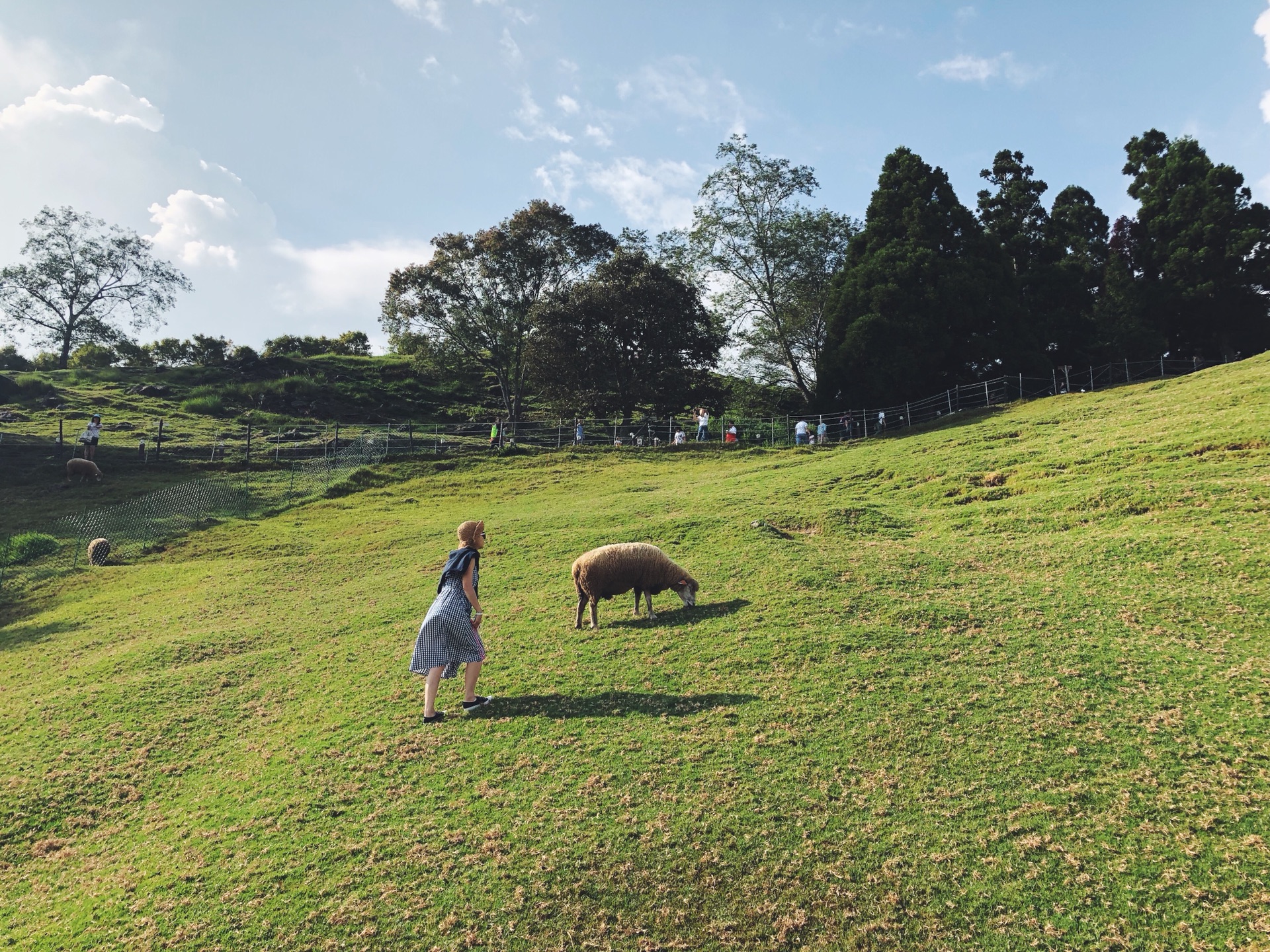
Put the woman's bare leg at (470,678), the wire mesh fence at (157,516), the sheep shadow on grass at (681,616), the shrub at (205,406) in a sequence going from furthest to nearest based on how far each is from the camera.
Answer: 1. the shrub at (205,406)
2. the wire mesh fence at (157,516)
3. the sheep shadow on grass at (681,616)
4. the woman's bare leg at (470,678)

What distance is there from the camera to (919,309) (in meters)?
39.9

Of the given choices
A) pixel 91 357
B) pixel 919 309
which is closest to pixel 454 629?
pixel 919 309

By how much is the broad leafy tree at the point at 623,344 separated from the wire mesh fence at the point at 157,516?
13.4 m

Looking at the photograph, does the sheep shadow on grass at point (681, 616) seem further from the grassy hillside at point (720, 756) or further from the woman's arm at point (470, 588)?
the woman's arm at point (470, 588)

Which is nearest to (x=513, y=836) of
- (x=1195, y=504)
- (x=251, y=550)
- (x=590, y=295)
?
(x=1195, y=504)

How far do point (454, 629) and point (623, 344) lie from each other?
1515 inches

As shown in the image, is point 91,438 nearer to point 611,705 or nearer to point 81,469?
point 81,469

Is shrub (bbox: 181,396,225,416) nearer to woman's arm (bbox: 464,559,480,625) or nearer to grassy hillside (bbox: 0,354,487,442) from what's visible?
grassy hillside (bbox: 0,354,487,442)

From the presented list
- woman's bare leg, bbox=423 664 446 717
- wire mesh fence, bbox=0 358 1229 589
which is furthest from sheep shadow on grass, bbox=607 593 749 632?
wire mesh fence, bbox=0 358 1229 589

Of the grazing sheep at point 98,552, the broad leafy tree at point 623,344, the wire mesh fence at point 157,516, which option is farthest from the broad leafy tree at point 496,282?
the grazing sheep at point 98,552

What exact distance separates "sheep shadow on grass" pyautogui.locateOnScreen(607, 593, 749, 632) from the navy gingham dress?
3784 mm

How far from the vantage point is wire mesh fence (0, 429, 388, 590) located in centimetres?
2127

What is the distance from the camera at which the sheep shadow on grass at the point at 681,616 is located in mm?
11812

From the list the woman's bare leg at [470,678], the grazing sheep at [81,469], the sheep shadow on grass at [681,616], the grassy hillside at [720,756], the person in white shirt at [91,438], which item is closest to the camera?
the grassy hillside at [720,756]
